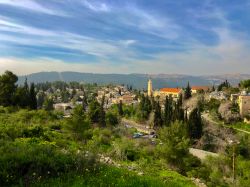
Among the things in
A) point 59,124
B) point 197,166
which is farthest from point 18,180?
point 59,124

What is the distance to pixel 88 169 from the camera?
7742 mm

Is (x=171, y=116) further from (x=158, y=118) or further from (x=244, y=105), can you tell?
(x=244, y=105)

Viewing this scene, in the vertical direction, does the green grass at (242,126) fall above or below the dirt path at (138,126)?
above

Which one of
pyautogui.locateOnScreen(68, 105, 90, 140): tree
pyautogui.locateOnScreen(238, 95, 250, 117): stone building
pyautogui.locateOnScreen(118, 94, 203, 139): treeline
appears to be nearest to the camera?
pyautogui.locateOnScreen(68, 105, 90, 140): tree

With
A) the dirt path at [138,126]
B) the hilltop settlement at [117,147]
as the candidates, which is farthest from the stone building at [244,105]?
the dirt path at [138,126]

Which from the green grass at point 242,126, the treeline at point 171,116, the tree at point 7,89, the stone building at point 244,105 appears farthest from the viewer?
the stone building at point 244,105

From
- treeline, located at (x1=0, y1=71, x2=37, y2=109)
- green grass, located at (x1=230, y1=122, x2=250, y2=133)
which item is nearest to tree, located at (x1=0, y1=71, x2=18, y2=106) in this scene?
treeline, located at (x1=0, y1=71, x2=37, y2=109)

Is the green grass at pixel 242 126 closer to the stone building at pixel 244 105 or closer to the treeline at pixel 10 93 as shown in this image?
the stone building at pixel 244 105

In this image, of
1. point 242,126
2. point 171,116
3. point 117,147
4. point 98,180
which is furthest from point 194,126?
point 98,180

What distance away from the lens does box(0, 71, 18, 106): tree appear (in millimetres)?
37719

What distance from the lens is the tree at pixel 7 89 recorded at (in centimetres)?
3772

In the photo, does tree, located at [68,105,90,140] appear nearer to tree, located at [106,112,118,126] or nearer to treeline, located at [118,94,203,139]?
treeline, located at [118,94,203,139]

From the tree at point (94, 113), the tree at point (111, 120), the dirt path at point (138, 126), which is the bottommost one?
the dirt path at point (138, 126)

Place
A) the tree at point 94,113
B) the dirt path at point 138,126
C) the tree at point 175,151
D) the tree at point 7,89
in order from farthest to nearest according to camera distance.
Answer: the dirt path at point 138,126 < the tree at point 94,113 < the tree at point 7,89 < the tree at point 175,151
